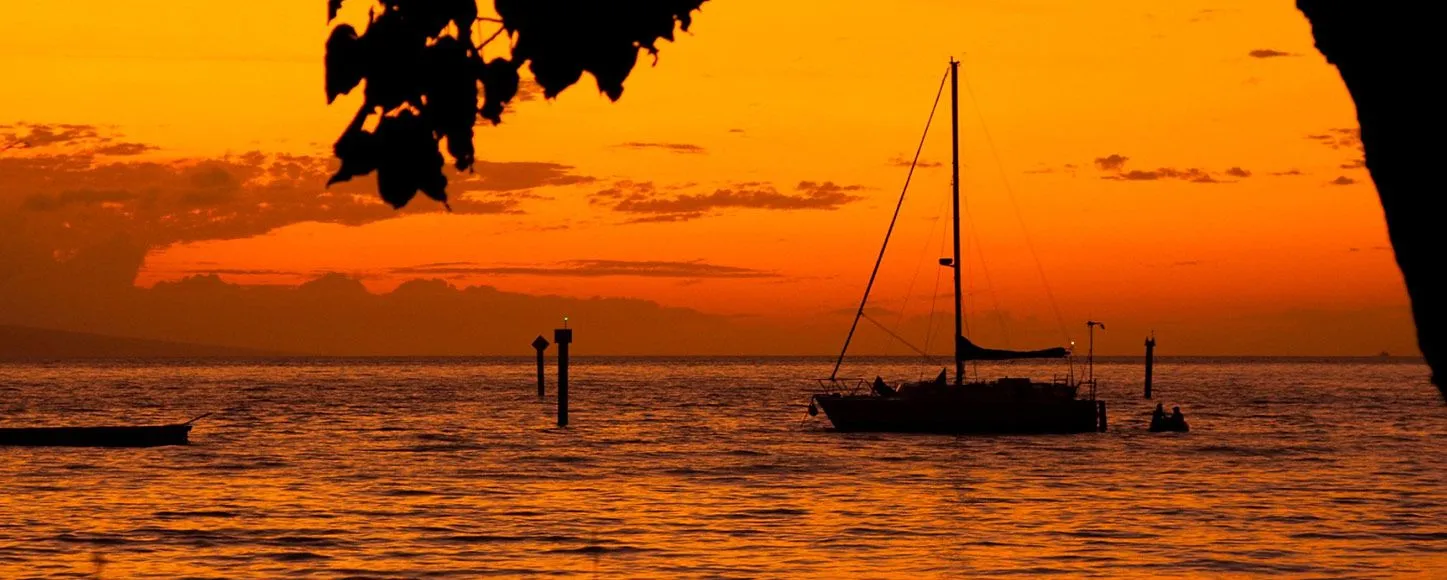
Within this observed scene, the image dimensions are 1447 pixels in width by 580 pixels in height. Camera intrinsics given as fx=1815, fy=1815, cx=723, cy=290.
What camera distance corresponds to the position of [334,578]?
2534 centimetres

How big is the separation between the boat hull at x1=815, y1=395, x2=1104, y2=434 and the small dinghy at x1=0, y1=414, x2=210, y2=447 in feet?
68.3

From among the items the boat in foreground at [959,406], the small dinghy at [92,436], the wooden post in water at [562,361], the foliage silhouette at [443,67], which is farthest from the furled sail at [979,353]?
the foliage silhouette at [443,67]

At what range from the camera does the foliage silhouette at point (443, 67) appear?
4.46m

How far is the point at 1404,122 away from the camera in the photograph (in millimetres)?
4105

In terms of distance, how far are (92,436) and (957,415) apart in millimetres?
26155

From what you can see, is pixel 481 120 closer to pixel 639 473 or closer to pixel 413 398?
pixel 639 473

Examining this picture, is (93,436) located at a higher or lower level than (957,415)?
lower

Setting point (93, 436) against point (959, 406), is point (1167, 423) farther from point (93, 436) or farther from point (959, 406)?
point (93, 436)

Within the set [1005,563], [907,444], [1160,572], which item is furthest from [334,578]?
[907,444]

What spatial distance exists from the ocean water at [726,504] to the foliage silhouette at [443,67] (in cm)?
2125

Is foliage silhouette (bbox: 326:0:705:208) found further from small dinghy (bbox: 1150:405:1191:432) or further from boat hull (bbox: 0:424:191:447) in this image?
small dinghy (bbox: 1150:405:1191:432)

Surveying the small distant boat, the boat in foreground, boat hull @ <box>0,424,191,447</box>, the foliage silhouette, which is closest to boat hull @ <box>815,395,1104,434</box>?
the boat in foreground

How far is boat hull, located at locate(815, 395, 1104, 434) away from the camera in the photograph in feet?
188

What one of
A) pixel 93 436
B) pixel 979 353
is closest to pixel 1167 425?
pixel 979 353
